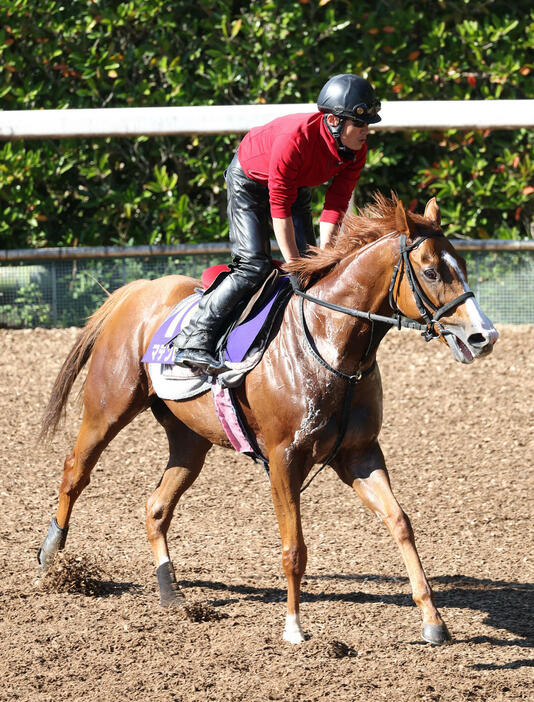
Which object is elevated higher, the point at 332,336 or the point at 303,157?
the point at 303,157

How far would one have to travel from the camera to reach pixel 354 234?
4457 millimetres

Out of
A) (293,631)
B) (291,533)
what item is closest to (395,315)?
(291,533)

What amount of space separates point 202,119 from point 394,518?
450 cm

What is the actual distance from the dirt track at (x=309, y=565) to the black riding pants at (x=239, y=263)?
143 cm

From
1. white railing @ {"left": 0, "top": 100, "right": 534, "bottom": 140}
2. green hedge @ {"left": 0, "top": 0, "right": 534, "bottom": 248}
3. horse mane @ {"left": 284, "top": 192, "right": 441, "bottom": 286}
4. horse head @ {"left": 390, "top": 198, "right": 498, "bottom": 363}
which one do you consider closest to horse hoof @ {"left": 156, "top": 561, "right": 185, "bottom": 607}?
horse mane @ {"left": 284, "top": 192, "right": 441, "bottom": 286}

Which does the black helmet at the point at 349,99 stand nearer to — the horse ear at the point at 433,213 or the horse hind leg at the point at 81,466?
the horse ear at the point at 433,213

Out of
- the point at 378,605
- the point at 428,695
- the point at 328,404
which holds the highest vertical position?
the point at 328,404

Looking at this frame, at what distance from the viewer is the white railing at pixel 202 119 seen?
7832mm

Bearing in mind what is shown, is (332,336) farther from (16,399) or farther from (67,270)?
(67,270)

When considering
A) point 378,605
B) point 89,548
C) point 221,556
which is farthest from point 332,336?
point 89,548

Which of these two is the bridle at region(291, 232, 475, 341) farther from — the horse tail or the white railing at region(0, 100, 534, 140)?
the white railing at region(0, 100, 534, 140)

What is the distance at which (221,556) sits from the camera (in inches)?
230

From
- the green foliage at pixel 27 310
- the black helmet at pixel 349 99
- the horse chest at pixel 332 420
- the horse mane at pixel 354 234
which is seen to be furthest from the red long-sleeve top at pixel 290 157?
the green foliage at pixel 27 310

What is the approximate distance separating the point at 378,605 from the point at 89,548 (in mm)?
1807
